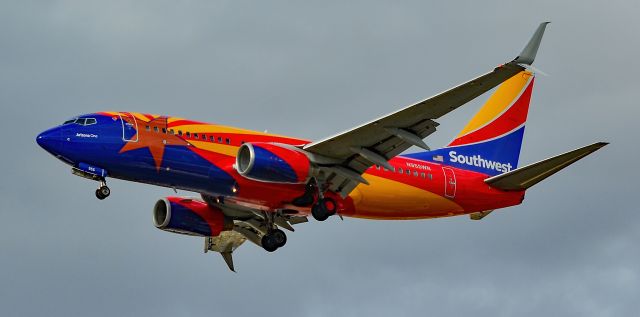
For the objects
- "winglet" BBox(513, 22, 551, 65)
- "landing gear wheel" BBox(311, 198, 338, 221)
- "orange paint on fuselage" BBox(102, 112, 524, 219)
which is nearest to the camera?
"winglet" BBox(513, 22, 551, 65)

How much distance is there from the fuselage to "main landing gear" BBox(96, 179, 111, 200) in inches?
19.1

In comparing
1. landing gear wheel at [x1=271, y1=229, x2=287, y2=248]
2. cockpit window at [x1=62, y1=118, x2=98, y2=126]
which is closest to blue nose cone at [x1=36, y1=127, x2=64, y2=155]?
cockpit window at [x1=62, y1=118, x2=98, y2=126]

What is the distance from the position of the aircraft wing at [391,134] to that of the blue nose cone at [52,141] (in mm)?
9813

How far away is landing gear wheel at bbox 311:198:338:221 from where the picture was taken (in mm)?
58438

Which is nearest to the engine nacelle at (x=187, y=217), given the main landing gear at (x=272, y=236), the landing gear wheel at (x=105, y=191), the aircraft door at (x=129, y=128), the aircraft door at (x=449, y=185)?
the main landing gear at (x=272, y=236)

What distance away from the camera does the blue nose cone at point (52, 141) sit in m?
55.6

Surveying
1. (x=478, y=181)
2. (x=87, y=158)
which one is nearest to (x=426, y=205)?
(x=478, y=181)

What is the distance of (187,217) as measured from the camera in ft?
209

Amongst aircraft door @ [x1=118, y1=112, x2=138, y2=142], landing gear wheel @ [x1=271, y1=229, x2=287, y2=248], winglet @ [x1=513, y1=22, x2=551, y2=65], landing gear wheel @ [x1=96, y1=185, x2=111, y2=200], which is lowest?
landing gear wheel @ [x1=96, y1=185, x2=111, y2=200]

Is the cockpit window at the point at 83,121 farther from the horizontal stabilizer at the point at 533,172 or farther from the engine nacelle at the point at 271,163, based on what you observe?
the horizontal stabilizer at the point at 533,172

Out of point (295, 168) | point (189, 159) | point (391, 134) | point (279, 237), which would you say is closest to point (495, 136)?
point (279, 237)

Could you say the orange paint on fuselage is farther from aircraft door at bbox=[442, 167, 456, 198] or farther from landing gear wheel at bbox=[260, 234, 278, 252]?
landing gear wheel at bbox=[260, 234, 278, 252]

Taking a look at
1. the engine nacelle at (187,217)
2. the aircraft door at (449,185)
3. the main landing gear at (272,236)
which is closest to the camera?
the aircraft door at (449,185)

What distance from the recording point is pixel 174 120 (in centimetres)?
5741
